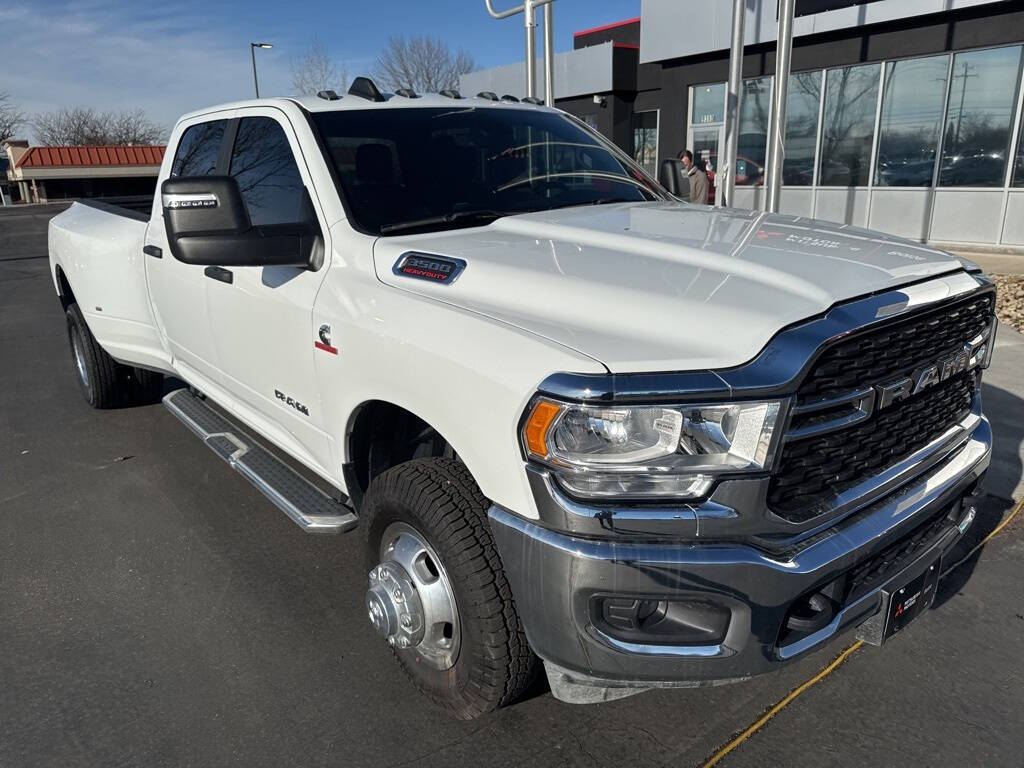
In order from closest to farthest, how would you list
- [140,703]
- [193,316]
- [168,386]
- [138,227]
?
[140,703]
[193,316]
[138,227]
[168,386]

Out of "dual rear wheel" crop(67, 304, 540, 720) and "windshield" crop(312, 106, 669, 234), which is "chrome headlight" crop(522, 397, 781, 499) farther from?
"windshield" crop(312, 106, 669, 234)

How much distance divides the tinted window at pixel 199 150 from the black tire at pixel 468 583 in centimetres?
228

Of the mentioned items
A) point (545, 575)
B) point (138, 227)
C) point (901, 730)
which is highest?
point (138, 227)

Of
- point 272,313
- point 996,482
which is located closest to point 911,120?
point 996,482

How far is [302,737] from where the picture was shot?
2510 mm

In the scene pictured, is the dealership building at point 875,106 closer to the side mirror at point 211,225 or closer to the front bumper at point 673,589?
the side mirror at point 211,225

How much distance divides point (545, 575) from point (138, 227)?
3757 mm

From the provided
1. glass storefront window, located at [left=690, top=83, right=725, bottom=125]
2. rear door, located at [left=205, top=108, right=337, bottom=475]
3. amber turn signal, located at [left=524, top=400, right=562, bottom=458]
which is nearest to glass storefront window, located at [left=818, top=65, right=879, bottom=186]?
glass storefront window, located at [left=690, top=83, right=725, bottom=125]

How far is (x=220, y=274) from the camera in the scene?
3.48 m

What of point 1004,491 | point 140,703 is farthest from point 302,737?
point 1004,491

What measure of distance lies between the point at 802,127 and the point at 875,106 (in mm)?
1474

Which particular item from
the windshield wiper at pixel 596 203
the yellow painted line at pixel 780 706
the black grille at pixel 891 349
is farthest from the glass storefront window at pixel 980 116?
the black grille at pixel 891 349

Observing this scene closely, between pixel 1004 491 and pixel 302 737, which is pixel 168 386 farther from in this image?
pixel 1004 491

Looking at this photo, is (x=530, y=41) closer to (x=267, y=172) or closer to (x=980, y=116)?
(x=980, y=116)
